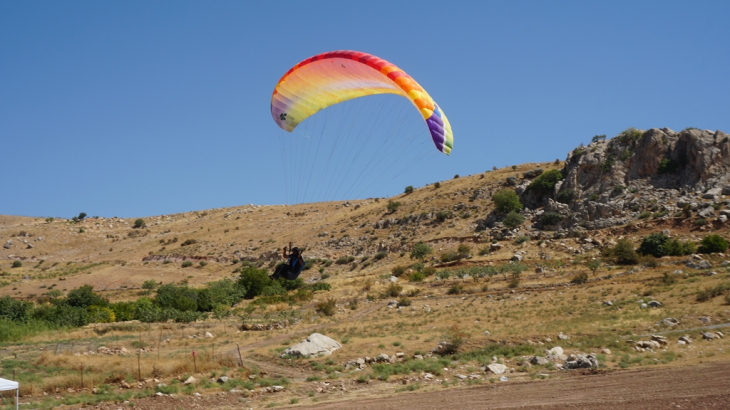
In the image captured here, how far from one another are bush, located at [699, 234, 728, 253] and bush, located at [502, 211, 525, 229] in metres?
14.1

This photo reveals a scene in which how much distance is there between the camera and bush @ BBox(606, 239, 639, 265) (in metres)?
36.3

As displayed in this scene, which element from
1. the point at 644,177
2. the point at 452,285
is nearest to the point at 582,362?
the point at 452,285

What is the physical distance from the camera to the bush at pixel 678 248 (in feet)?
121

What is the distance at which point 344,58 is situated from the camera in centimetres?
2072

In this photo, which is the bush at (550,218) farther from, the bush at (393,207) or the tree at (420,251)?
the bush at (393,207)

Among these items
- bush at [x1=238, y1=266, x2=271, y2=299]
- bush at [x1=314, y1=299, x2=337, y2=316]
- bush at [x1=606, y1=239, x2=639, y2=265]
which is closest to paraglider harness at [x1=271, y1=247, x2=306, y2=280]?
bush at [x1=314, y1=299, x2=337, y2=316]

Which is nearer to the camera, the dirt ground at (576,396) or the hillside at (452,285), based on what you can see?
the dirt ground at (576,396)

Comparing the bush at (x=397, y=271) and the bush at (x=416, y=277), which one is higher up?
the bush at (x=397, y=271)

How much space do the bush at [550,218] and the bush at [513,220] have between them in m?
Result: 1.67

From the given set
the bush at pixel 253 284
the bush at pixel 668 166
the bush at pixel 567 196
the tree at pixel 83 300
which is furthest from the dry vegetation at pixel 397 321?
the bush at pixel 668 166

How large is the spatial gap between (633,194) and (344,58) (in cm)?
3238

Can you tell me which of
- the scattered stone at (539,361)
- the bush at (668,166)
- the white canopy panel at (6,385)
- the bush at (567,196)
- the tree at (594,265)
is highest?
the bush at (668,166)

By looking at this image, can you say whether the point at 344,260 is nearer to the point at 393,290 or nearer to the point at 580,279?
the point at 393,290

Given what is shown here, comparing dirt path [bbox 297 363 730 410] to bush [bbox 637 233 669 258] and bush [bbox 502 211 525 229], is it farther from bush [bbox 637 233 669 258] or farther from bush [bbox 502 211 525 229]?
bush [bbox 502 211 525 229]
